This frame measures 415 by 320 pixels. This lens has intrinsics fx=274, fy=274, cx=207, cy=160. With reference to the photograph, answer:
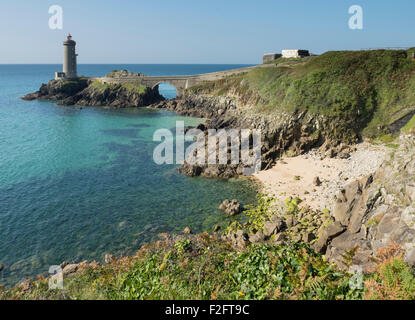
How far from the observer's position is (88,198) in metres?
29.3

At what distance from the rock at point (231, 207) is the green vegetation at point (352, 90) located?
21.1 metres

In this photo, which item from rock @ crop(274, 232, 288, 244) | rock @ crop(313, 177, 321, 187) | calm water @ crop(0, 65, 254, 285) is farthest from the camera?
rock @ crop(313, 177, 321, 187)

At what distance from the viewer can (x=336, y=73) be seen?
154 ft

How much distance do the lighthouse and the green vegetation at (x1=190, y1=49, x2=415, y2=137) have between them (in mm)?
78325

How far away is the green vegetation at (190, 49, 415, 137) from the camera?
4031 centimetres

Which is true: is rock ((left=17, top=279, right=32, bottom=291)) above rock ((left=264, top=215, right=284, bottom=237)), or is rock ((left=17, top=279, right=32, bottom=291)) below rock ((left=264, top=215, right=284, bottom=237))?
below

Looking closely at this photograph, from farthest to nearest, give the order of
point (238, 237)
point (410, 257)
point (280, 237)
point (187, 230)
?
point (187, 230) → point (238, 237) → point (280, 237) → point (410, 257)

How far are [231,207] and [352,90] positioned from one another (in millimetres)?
30377

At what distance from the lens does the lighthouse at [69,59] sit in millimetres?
98188

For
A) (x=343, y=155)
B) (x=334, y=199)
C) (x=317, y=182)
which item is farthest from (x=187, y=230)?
(x=343, y=155)

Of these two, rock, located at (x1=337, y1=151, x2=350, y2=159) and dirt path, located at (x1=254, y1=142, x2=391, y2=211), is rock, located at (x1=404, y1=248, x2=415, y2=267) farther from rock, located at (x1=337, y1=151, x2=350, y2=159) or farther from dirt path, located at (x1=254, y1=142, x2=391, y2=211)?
rock, located at (x1=337, y1=151, x2=350, y2=159)

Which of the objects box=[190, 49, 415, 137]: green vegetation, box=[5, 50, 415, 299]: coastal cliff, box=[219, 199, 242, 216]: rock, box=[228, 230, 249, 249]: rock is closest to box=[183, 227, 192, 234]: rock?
box=[5, 50, 415, 299]: coastal cliff

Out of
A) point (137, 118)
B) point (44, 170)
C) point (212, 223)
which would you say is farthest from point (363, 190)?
point (137, 118)

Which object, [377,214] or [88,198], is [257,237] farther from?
[88,198]
